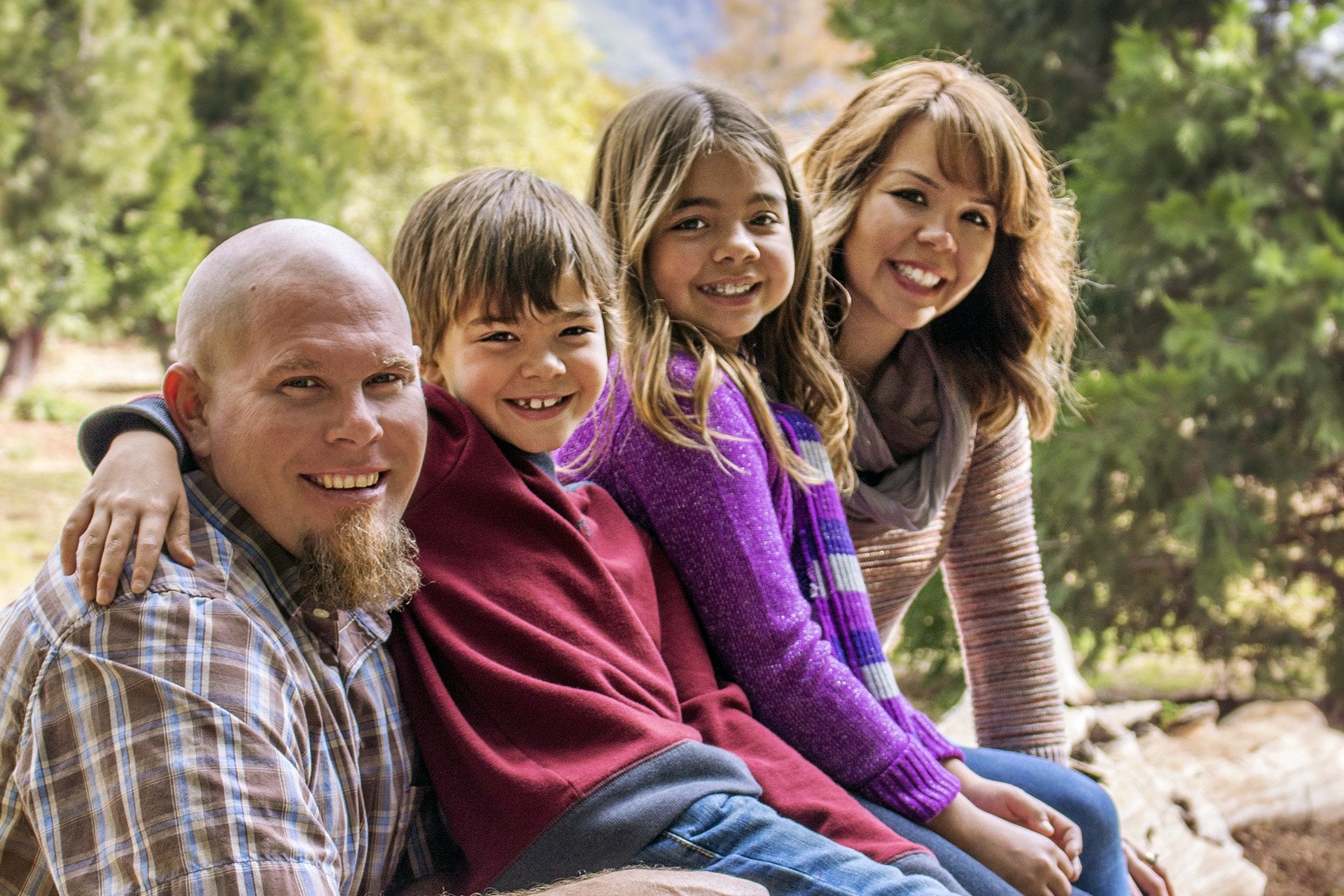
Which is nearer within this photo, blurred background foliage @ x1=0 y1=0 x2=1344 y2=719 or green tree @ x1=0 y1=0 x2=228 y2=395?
blurred background foliage @ x1=0 y1=0 x2=1344 y2=719

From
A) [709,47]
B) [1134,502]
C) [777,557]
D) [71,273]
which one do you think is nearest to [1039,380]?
[777,557]

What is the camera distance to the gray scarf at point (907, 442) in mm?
1942

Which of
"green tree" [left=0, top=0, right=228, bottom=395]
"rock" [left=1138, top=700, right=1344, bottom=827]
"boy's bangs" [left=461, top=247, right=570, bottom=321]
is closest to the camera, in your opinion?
"boy's bangs" [left=461, top=247, right=570, bottom=321]

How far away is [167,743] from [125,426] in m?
0.38

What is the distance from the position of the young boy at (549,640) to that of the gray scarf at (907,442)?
0.51m

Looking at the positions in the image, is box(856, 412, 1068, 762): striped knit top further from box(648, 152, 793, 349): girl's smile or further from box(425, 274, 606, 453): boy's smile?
box(425, 274, 606, 453): boy's smile

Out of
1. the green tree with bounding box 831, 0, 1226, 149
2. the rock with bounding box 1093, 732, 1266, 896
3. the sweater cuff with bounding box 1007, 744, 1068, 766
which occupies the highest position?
the green tree with bounding box 831, 0, 1226, 149

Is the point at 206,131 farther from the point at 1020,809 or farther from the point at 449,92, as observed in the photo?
the point at 1020,809

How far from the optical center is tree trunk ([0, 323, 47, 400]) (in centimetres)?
769

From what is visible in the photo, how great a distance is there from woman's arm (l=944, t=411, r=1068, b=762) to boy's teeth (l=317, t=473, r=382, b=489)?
4.09 ft

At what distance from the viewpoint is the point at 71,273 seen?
23.7ft

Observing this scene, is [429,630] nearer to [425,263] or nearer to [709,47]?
[425,263]

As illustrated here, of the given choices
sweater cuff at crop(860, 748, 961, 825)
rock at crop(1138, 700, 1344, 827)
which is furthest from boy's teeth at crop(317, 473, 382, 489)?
rock at crop(1138, 700, 1344, 827)

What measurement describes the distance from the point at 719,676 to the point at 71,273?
6.87m
